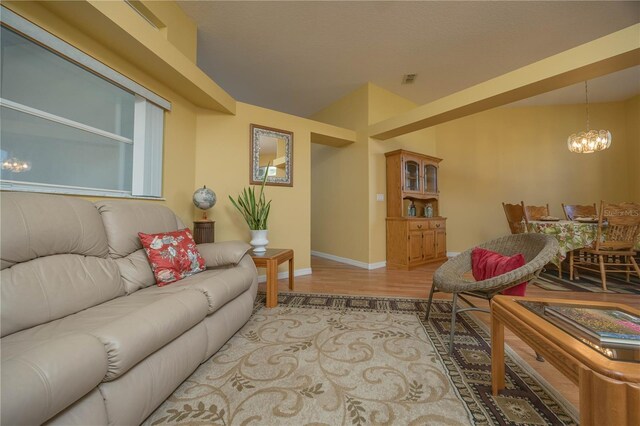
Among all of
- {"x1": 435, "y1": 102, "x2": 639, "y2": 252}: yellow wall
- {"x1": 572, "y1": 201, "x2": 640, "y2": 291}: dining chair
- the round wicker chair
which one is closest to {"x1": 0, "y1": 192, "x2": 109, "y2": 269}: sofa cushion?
the round wicker chair

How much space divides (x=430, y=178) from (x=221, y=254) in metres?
3.87

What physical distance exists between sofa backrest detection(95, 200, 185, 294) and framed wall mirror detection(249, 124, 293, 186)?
154 centimetres

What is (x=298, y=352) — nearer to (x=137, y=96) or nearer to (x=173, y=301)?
(x=173, y=301)

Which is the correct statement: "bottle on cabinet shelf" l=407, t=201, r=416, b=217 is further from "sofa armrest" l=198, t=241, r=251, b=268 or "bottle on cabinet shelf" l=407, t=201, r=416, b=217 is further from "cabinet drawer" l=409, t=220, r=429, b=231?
"sofa armrest" l=198, t=241, r=251, b=268

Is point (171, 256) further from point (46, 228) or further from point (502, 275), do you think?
point (502, 275)

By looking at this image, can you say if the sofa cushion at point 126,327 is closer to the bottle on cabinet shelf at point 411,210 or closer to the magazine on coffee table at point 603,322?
the magazine on coffee table at point 603,322

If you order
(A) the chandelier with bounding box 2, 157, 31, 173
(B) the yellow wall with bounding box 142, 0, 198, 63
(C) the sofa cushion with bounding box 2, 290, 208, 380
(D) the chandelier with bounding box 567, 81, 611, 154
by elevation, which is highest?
(B) the yellow wall with bounding box 142, 0, 198, 63

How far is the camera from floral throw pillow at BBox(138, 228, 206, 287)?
1605 millimetres

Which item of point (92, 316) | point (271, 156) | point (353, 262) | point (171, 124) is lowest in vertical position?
point (353, 262)

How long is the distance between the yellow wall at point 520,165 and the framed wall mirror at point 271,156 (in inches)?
134

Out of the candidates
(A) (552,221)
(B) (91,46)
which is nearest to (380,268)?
(A) (552,221)

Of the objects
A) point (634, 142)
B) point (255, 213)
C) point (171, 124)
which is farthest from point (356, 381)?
point (634, 142)

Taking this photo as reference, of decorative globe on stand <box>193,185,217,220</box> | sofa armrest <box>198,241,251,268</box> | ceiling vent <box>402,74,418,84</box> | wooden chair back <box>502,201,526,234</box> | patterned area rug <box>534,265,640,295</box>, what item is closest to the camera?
sofa armrest <box>198,241,251,268</box>

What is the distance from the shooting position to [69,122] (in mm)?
1645
